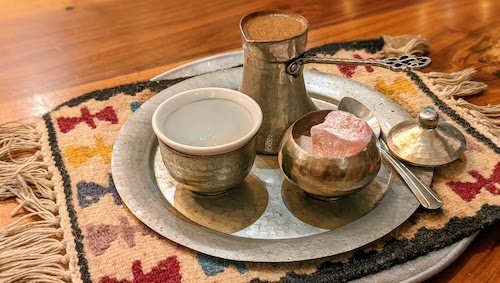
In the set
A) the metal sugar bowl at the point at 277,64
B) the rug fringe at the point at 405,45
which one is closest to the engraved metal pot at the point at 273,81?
the metal sugar bowl at the point at 277,64

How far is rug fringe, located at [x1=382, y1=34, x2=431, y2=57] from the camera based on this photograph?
30.5 inches

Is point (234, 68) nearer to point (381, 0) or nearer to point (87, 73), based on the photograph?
point (87, 73)

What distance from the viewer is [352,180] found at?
49 cm

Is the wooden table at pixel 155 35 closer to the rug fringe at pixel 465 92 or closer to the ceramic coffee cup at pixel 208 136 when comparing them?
the rug fringe at pixel 465 92

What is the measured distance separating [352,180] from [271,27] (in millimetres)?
179

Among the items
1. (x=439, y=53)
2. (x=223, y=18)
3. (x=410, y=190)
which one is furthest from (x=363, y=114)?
(x=223, y=18)

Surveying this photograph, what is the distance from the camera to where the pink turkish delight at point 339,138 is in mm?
485

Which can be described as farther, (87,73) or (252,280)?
(87,73)

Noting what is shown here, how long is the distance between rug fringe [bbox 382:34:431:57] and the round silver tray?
0.19 metres

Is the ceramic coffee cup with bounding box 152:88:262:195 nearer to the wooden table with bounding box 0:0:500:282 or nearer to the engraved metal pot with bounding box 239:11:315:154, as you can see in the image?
the engraved metal pot with bounding box 239:11:315:154

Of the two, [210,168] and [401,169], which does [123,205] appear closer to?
[210,168]

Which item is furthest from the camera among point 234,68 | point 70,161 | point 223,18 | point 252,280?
point 223,18

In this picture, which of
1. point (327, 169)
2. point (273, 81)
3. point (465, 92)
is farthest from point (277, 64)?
point (465, 92)

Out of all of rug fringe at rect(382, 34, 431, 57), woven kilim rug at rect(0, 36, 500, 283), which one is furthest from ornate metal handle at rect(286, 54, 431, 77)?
rug fringe at rect(382, 34, 431, 57)
